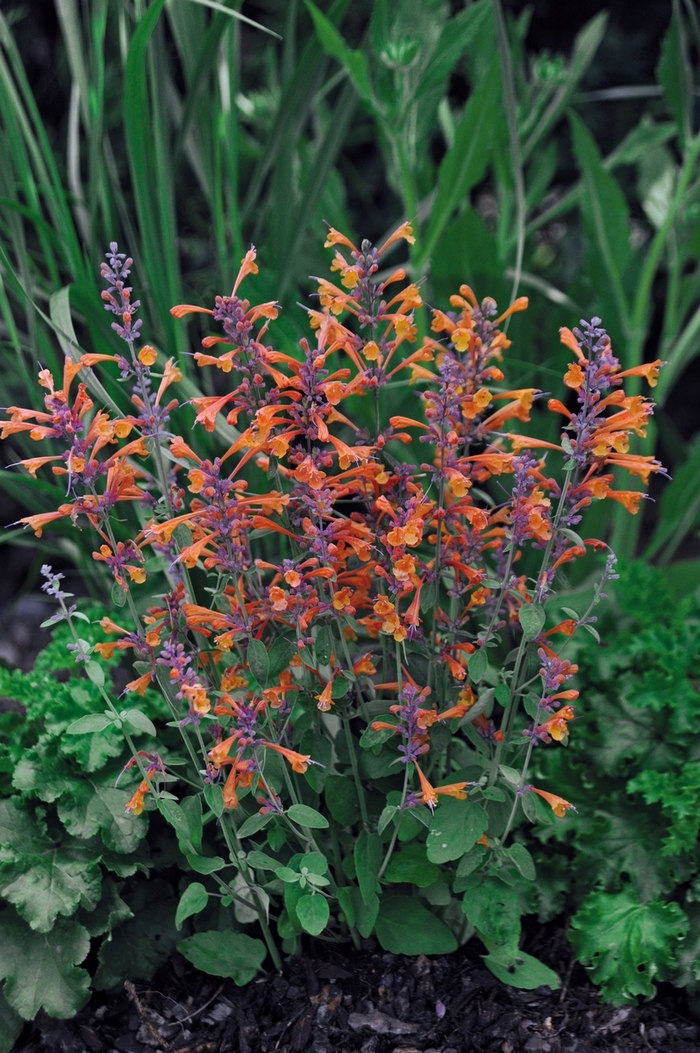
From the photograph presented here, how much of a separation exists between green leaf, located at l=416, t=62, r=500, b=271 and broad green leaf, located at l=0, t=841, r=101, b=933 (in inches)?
65.3

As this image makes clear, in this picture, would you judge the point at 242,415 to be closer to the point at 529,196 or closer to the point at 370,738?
the point at 370,738

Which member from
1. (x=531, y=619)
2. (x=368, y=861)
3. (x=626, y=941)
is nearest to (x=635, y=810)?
(x=626, y=941)

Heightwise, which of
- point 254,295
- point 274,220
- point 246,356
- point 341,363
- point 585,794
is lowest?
point 585,794

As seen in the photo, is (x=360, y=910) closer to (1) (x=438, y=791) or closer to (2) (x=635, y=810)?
(1) (x=438, y=791)

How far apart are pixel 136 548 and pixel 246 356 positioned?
1.05ft

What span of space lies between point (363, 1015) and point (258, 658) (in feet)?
2.35

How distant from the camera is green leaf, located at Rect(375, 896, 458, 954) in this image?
1661 mm

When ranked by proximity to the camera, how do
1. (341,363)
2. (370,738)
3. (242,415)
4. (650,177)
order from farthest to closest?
(650,177), (341,363), (242,415), (370,738)

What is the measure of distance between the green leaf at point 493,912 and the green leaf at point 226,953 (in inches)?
15.2

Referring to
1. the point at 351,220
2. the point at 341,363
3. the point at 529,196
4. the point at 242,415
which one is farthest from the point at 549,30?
the point at 242,415

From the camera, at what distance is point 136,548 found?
1.44 m

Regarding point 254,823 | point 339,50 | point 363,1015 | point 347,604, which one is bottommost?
point 363,1015

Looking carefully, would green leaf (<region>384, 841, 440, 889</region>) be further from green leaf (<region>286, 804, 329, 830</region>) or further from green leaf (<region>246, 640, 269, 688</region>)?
green leaf (<region>246, 640, 269, 688</region>)

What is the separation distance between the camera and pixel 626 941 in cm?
177
